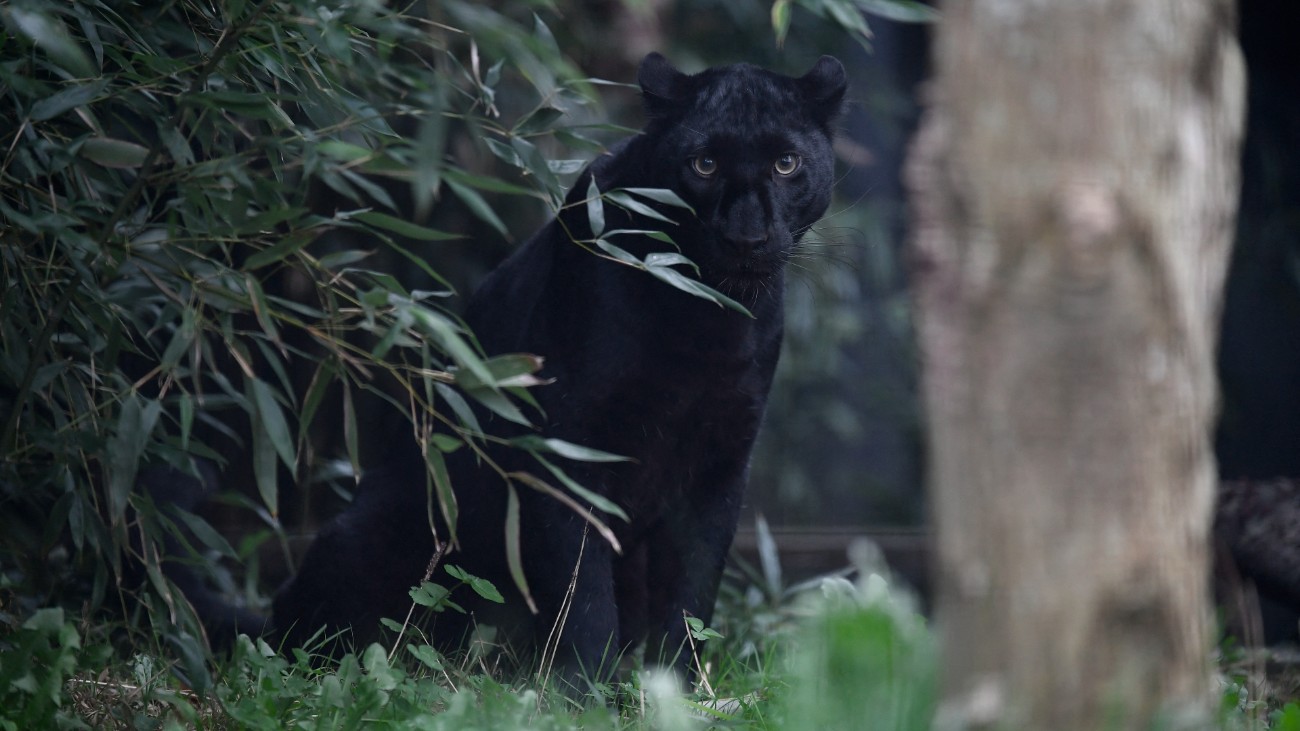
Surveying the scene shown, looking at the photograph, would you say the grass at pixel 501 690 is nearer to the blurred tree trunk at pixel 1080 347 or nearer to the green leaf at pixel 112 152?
the blurred tree trunk at pixel 1080 347

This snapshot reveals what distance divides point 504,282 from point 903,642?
149 cm

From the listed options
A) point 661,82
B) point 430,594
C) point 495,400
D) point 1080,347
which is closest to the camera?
Answer: point 1080,347

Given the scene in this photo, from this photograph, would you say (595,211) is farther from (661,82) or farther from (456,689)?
(456,689)

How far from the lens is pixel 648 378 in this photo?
2.14m

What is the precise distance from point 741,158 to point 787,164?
4.2 inches

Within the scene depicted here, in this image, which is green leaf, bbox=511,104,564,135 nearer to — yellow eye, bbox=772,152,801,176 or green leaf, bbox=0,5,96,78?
yellow eye, bbox=772,152,801,176

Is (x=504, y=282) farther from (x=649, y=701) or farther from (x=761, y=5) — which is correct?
(x=761, y=5)

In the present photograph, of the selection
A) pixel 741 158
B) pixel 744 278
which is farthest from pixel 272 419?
pixel 741 158

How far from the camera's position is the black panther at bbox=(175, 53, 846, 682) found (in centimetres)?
213

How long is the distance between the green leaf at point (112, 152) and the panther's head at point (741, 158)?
0.93 metres

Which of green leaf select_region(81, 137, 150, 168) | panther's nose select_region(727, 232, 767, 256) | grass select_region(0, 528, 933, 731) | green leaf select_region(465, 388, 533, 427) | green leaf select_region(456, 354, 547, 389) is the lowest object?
grass select_region(0, 528, 933, 731)

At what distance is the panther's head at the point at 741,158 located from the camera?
6.81 feet

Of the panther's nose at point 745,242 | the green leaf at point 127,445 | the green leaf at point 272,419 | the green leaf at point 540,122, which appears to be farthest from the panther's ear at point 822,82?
the green leaf at point 127,445

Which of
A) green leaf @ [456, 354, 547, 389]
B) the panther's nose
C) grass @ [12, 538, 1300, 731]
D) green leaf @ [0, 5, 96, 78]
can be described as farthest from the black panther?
green leaf @ [0, 5, 96, 78]
